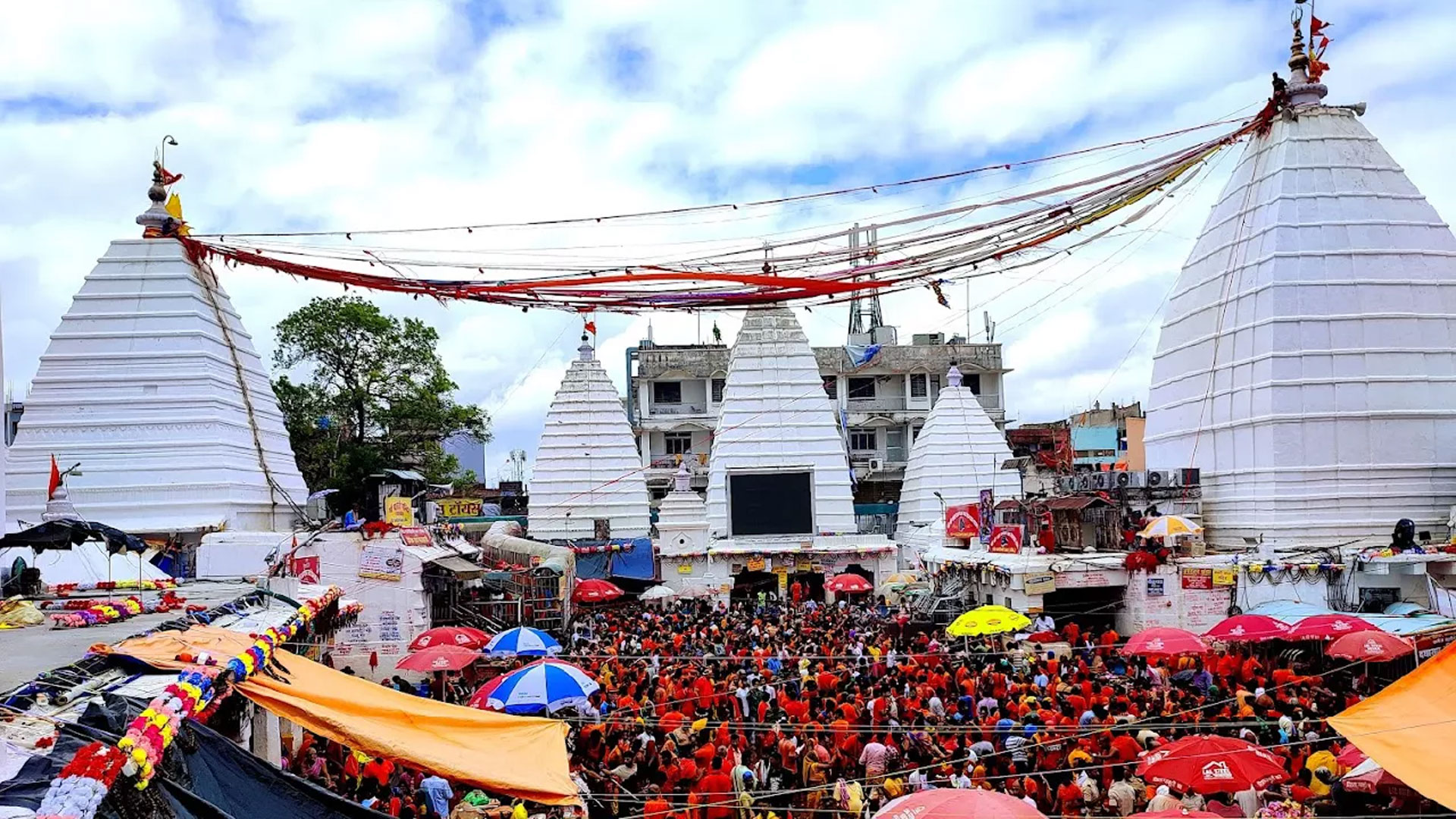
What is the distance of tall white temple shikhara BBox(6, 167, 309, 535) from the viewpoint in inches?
947

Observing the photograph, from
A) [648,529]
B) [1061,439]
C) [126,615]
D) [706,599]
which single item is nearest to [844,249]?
[126,615]

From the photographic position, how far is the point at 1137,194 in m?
12.6

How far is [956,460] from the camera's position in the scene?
39281 mm

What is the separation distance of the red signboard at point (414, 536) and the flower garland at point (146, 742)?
12.4 meters

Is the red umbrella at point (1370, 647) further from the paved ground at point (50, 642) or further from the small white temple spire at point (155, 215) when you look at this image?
the small white temple spire at point (155, 215)

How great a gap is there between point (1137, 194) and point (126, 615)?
36.4 feet

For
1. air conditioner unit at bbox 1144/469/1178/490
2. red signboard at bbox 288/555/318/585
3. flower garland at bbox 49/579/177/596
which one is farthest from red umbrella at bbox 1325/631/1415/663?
red signboard at bbox 288/555/318/585

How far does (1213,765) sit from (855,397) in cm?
4712

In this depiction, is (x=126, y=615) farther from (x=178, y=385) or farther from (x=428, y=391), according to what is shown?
(x=428, y=391)

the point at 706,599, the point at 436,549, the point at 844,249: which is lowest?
the point at 706,599

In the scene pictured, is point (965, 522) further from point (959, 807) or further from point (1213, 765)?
point (959, 807)

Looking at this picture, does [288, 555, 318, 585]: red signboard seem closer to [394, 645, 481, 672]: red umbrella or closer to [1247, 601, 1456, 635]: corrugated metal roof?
[394, 645, 481, 672]: red umbrella

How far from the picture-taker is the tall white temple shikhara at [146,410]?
24047 mm

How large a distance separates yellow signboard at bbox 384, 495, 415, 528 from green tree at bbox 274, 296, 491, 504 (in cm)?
1556
